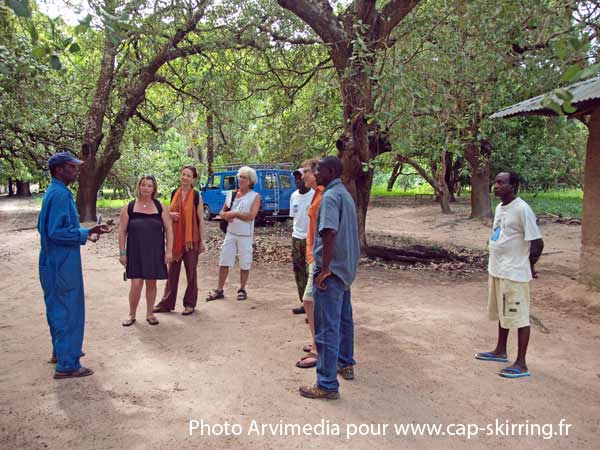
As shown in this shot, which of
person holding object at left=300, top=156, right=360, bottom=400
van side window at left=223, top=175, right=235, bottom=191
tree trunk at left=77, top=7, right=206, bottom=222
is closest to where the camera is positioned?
person holding object at left=300, top=156, right=360, bottom=400

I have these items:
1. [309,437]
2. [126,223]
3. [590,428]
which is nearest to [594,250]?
[590,428]

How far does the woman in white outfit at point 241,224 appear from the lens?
262 inches

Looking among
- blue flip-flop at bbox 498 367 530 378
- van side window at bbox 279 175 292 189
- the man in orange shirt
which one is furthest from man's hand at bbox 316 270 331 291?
van side window at bbox 279 175 292 189

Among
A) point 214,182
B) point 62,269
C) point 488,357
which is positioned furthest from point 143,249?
point 214,182

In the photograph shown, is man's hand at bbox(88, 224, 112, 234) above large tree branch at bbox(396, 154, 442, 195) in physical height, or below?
below

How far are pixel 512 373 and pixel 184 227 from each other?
3.90 m

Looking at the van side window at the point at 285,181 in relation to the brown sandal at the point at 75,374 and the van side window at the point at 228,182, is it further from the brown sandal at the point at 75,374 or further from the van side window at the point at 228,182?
the brown sandal at the point at 75,374

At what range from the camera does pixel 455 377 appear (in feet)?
14.3

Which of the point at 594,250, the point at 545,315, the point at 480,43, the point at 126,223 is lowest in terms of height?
the point at 545,315

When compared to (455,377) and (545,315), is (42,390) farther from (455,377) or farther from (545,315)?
(545,315)

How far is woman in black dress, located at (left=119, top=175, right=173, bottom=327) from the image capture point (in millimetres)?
5590

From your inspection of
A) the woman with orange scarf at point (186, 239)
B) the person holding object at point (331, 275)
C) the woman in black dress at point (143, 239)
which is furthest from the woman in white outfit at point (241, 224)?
the person holding object at point (331, 275)

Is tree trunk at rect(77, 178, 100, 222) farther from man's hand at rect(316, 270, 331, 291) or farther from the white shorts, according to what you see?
man's hand at rect(316, 270, 331, 291)

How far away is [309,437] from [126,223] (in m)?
3.30
